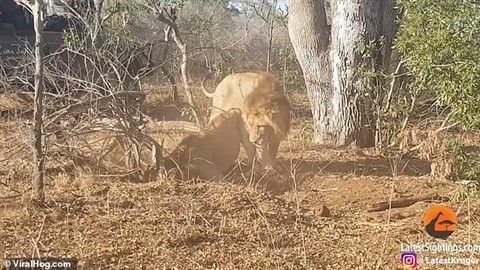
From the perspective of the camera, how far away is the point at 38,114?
5.30 metres

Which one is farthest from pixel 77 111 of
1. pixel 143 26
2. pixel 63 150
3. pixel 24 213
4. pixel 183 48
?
pixel 143 26

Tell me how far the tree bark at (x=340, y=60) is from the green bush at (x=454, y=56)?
129 inches

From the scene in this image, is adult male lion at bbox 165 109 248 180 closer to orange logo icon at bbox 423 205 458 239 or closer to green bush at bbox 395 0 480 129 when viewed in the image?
orange logo icon at bbox 423 205 458 239

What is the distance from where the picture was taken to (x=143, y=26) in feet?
60.8

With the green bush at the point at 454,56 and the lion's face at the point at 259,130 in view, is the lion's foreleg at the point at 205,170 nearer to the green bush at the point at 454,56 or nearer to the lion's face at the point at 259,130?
the lion's face at the point at 259,130

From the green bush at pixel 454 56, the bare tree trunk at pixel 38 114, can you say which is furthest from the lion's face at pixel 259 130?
the bare tree trunk at pixel 38 114

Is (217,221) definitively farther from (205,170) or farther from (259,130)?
(259,130)

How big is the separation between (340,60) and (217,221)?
15.0 feet

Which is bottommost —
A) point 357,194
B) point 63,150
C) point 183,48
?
point 357,194

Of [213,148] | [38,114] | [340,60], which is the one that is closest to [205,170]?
[213,148]

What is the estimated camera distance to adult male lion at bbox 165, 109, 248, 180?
709 centimetres

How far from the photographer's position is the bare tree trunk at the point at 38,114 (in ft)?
17.3

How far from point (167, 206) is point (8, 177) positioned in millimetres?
1660

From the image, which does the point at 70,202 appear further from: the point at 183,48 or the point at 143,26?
the point at 143,26
